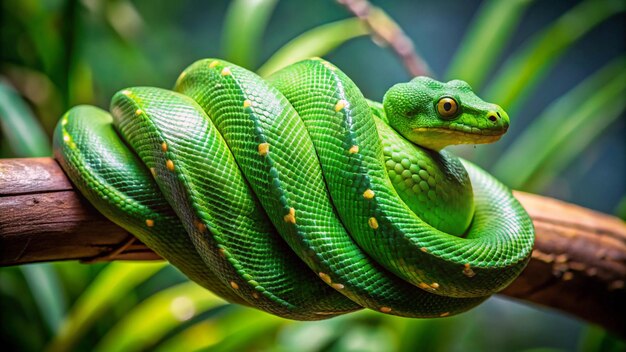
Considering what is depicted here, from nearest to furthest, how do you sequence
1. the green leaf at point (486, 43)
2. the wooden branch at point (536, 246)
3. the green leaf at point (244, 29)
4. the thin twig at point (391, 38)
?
the wooden branch at point (536, 246) < the thin twig at point (391, 38) < the green leaf at point (244, 29) < the green leaf at point (486, 43)

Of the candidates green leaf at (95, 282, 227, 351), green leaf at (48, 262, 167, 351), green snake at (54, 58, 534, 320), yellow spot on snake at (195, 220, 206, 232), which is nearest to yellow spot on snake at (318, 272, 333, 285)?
green snake at (54, 58, 534, 320)

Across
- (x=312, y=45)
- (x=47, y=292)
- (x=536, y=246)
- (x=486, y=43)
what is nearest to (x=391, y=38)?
(x=312, y=45)

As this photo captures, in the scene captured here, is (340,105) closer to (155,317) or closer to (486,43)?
(155,317)

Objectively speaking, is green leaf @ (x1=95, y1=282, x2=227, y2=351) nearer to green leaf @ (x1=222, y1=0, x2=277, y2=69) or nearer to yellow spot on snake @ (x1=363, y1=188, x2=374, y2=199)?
green leaf @ (x1=222, y1=0, x2=277, y2=69)

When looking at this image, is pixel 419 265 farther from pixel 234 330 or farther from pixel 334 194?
pixel 234 330

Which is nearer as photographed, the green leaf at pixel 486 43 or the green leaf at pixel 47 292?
the green leaf at pixel 47 292

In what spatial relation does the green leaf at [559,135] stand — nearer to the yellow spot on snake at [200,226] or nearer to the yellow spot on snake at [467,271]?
the yellow spot on snake at [467,271]

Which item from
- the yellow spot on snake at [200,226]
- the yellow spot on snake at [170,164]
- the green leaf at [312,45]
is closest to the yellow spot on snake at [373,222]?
the yellow spot on snake at [200,226]
